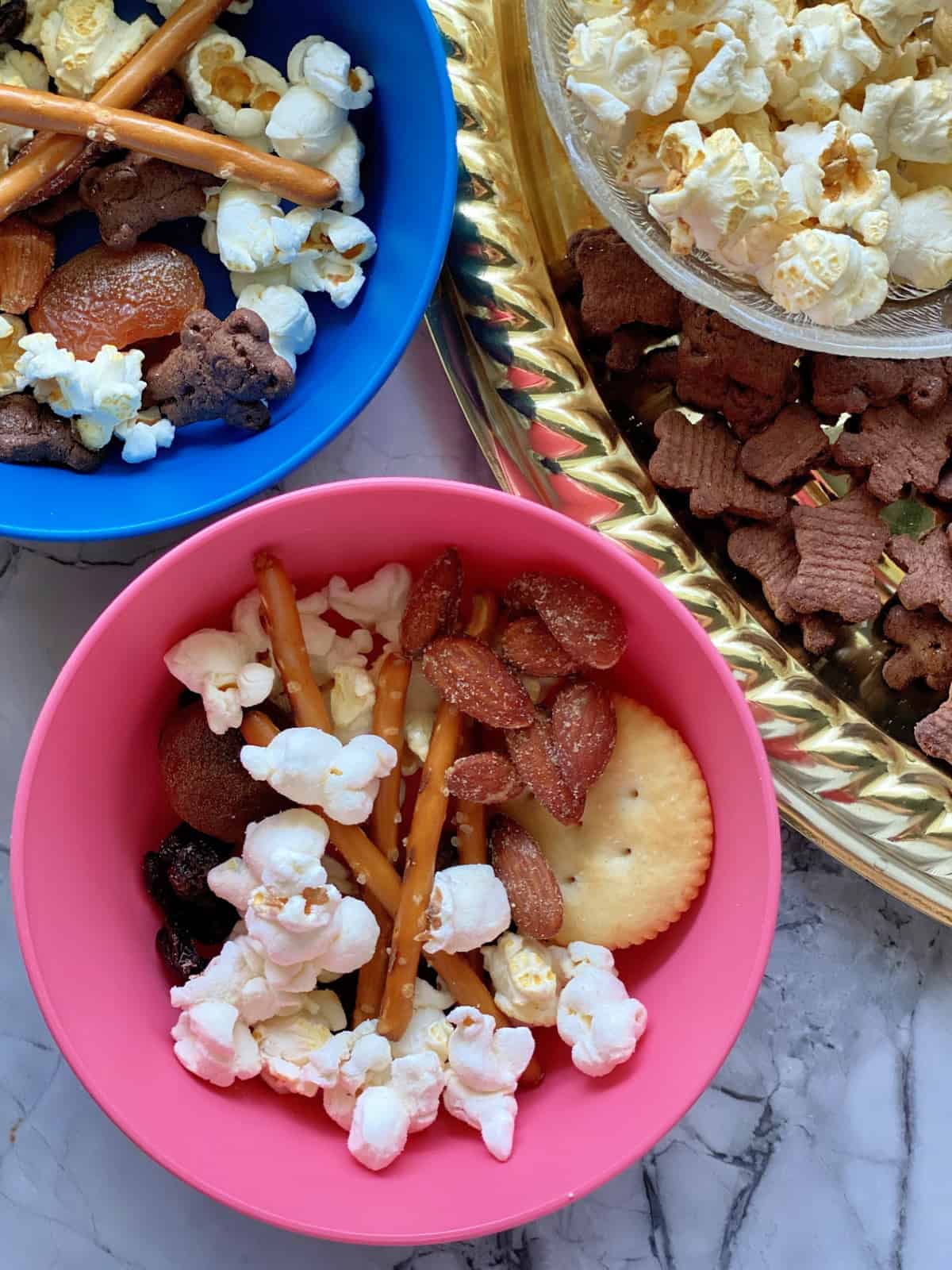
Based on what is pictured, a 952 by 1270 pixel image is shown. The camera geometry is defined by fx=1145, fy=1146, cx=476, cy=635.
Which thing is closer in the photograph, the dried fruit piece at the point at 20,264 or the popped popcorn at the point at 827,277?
the popped popcorn at the point at 827,277

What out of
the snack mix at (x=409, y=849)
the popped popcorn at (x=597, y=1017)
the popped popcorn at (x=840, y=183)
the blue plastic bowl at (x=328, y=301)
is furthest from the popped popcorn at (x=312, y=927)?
the popped popcorn at (x=840, y=183)

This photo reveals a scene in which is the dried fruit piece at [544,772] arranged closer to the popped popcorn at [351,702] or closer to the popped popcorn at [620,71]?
the popped popcorn at [351,702]

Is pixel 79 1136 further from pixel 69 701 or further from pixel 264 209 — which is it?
pixel 264 209

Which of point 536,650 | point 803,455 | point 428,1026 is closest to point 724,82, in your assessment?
point 803,455

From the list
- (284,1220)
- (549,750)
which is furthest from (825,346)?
(284,1220)

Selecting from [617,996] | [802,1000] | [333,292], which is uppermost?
[333,292]

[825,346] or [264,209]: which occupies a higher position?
[264,209]
